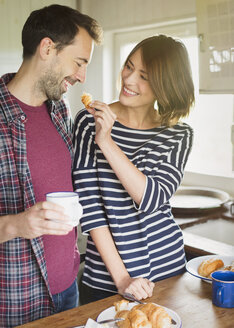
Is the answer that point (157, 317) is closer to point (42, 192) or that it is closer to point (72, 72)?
point (42, 192)

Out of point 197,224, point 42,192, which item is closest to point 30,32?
point 42,192

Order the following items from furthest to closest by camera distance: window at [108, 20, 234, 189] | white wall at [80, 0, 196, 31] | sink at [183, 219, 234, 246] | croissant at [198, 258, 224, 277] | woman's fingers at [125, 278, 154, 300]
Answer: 1. window at [108, 20, 234, 189]
2. white wall at [80, 0, 196, 31]
3. sink at [183, 219, 234, 246]
4. croissant at [198, 258, 224, 277]
5. woman's fingers at [125, 278, 154, 300]

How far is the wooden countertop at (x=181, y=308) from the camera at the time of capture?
1.27 metres

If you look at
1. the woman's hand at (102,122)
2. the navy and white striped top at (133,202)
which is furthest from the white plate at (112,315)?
the woman's hand at (102,122)

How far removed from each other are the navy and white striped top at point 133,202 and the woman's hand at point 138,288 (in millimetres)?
71

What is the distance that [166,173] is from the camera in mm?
1601

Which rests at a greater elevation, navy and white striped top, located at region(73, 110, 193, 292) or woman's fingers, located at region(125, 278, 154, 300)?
navy and white striped top, located at region(73, 110, 193, 292)

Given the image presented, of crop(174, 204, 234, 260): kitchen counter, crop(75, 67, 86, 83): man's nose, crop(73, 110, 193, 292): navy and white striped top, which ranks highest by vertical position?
crop(75, 67, 86, 83): man's nose

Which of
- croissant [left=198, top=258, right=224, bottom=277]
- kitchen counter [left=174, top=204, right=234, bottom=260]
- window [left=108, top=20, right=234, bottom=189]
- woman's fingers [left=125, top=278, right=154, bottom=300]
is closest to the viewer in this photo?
woman's fingers [left=125, top=278, right=154, bottom=300]

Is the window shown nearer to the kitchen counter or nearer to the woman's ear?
the kitchen counter

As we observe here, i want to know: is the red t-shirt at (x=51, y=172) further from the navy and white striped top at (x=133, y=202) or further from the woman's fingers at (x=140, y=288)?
the woman's fingers at (x=140, y=288)

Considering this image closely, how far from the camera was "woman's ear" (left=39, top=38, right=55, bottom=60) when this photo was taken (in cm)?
162

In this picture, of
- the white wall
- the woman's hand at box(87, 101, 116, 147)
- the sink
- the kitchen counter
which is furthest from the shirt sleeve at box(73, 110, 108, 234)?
the white wall

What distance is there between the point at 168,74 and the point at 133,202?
1.50 feet
